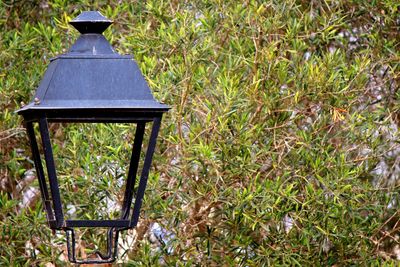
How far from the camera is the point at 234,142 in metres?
4.45

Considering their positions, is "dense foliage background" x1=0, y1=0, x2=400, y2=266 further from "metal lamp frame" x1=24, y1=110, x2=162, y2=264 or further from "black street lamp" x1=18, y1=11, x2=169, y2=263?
"black street lamp" x1=18, y1=11, x2=169, y2=263

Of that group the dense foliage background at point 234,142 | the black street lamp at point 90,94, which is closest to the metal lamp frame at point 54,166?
the black street lamp at point 90,94

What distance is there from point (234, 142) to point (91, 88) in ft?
6.69

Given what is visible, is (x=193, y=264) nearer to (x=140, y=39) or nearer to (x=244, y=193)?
(x=244, y=193)

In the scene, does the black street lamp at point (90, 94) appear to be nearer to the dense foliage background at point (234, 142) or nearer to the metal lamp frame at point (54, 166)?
the metal lamp frame at point (54, 166)

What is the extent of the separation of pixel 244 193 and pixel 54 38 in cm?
138

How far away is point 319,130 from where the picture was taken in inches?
189

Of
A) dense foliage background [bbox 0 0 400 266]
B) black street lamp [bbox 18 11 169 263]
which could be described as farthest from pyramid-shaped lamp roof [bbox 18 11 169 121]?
dense foliage background [bbox 0 0 400 266]

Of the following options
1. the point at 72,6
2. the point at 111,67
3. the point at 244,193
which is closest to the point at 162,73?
the point at 244,193

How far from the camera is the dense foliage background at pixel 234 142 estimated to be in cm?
449

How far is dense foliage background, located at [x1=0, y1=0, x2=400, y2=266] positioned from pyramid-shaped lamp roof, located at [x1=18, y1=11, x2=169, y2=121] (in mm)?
1819

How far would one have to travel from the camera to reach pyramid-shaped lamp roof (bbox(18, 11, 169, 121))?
8.02ft

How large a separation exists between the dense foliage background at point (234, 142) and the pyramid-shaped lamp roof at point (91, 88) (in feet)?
5.97

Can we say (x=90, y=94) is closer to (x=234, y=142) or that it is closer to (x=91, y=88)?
(x=91, y=88)
